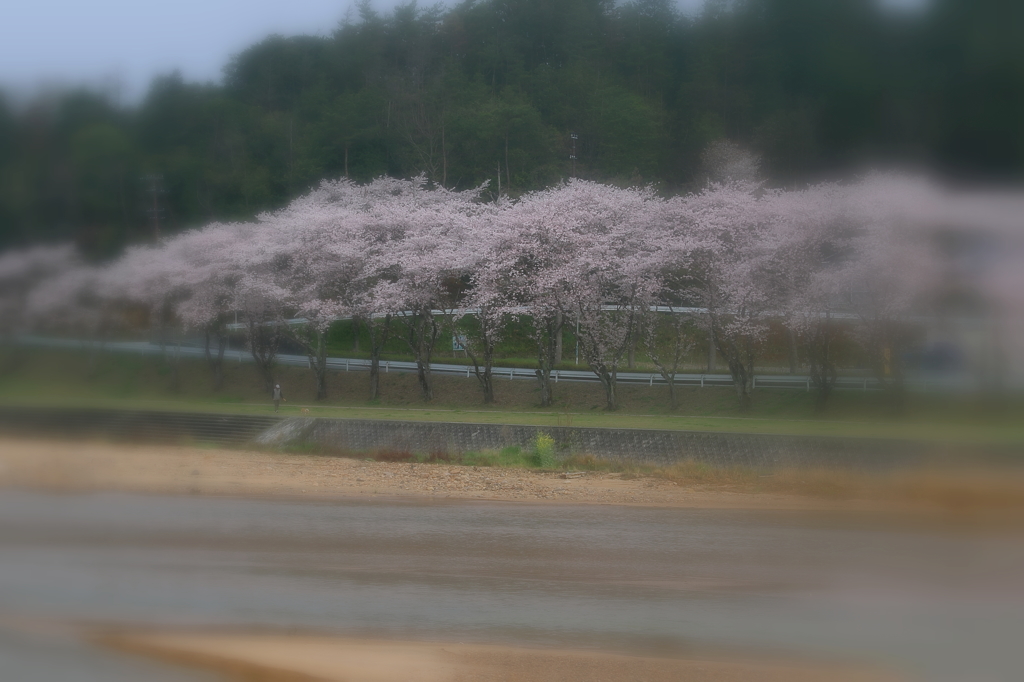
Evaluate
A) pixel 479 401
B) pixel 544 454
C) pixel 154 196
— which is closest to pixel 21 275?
pixel 154 196

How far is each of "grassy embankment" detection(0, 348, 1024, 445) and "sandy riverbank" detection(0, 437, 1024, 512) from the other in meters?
1.09

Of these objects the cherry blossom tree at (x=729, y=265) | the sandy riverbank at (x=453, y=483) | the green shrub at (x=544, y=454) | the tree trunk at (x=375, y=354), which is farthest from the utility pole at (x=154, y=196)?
the cherry blossom tree at (x=729, y=265)

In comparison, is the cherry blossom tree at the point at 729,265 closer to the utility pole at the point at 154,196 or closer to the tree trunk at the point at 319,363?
the tree trunk at the point at 319,363

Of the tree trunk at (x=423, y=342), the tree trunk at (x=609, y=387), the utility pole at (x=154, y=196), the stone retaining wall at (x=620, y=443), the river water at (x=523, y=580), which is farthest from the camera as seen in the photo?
the tree trunk at (x=423, y=342)

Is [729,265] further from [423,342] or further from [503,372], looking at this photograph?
[423,342]

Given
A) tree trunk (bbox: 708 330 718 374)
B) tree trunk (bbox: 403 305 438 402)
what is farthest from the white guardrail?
tree trunk (bbox: 708 330 718 374)

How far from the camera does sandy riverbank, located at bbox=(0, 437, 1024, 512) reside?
15.4 m

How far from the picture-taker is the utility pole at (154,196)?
59.1ft

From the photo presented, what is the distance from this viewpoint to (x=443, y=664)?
864 centimetres

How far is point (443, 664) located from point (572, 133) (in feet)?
122

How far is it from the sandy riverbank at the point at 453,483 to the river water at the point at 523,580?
1.13 m

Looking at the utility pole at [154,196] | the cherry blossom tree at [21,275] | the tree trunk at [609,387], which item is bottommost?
the tree trunk at [609,387]

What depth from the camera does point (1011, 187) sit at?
1411cm

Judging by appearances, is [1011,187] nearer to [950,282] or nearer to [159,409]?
[950,282]
